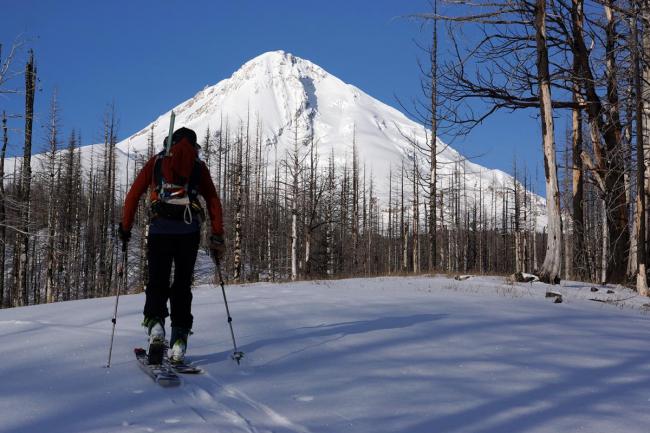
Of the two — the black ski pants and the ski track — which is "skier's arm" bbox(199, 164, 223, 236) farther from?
the ski track

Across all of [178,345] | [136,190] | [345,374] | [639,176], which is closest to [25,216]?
[136,190]

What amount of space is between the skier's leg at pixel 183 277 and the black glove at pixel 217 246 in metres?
0.15

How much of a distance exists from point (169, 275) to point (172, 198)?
2.32 feet

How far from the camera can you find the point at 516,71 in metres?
12.7

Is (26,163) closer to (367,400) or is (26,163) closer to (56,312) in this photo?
(56,312)

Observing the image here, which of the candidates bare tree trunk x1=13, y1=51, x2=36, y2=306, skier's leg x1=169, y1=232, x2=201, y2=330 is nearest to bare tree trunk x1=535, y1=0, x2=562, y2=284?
skier's leg x1=169, y1=232, x2=201, y2=330

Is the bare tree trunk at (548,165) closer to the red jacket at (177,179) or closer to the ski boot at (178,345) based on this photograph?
the red jacket at (177,179)

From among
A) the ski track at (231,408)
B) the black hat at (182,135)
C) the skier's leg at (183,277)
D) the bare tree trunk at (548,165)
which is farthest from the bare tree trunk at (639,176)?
the ski track at (231,408)

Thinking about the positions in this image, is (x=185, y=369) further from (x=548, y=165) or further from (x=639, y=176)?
(x=639, y=176)

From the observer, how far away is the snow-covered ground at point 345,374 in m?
2.86

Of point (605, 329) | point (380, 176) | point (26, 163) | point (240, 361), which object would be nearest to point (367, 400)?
point (240, 361)

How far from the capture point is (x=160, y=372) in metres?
3.59

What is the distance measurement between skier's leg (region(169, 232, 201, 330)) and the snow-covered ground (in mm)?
485

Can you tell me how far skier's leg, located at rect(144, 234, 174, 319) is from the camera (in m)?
4.28
